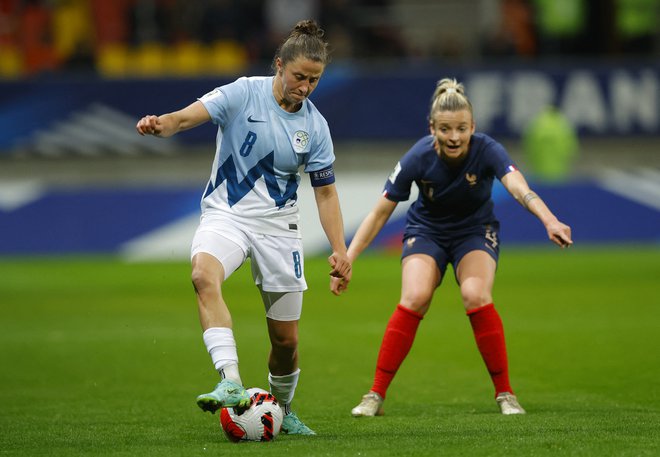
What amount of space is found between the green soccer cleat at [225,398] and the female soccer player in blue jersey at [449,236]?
5.89 ft

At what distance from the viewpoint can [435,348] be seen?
11562mm

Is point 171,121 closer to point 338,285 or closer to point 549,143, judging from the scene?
point 338,285

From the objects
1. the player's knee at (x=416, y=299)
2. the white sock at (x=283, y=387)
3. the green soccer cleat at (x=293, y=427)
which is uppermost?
the player's knee at (x=416, y=299)

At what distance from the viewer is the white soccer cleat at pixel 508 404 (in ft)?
25.3

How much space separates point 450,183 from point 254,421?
2.30 metres

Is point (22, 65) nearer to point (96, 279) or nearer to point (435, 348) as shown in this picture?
point (96, 279)

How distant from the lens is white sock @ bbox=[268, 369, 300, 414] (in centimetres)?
727

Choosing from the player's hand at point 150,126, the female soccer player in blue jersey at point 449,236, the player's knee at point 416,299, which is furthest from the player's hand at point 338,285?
the player's hand at point 150,126

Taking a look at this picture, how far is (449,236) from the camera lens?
321 inches

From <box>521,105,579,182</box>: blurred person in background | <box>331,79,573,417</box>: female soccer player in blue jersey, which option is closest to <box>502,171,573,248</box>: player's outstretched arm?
<box>331,79,573,417</box>: female soccer player in blue jersey

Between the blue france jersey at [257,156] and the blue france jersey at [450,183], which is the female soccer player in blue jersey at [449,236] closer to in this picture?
the blue france jersey at [450,183]

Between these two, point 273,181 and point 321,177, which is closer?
point 273,181

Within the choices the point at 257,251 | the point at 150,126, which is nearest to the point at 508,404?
the point at 257,251

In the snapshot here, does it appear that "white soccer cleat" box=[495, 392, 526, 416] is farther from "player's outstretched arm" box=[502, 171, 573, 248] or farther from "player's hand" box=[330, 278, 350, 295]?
"player's hand" box=[330, 278, 350, 295]
